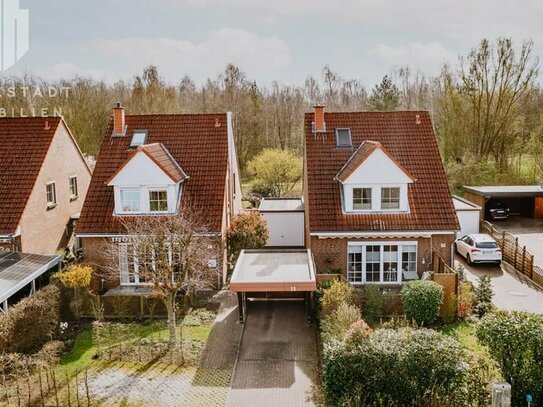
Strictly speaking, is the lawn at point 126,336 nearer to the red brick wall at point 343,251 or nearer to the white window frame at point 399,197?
the red brick wall at point 343,251

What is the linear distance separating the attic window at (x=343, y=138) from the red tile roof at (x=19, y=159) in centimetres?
1537

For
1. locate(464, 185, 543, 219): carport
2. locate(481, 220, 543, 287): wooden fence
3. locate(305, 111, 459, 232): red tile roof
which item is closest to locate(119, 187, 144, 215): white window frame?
locate(305, 111, 459, 232): red tile roof

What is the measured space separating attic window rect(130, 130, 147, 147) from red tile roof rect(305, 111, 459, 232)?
28.4ft

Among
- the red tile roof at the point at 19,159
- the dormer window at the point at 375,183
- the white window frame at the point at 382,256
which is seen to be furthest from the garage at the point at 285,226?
the red tile roof at the point at 19,159

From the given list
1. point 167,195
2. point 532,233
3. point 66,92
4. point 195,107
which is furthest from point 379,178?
point 195,107

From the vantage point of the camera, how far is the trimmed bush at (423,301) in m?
19.6

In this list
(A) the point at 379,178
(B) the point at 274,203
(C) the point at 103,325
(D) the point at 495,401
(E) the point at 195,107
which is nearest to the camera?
(D) the point at 495,401

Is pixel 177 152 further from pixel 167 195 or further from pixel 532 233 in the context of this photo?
pixel 532 233

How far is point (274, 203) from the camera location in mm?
34594

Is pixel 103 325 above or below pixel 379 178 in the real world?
below

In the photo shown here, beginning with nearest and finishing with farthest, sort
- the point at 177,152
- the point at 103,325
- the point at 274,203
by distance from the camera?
the point at 103,325 → the point at 177,152 → the point at 274,203

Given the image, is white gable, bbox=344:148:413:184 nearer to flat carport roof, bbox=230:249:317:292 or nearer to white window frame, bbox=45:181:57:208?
flat carport roof, bbox=230:249:317:292

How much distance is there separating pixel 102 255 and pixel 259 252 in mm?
7444

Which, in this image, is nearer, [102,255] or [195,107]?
[102,255]
